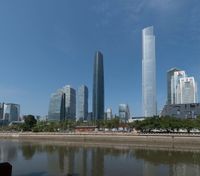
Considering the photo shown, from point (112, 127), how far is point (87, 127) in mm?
16016

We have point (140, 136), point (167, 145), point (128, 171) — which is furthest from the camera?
point (140, 136)

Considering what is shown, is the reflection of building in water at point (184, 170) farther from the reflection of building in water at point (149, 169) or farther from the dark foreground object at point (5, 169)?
the dark foreground object at point (5, 169)

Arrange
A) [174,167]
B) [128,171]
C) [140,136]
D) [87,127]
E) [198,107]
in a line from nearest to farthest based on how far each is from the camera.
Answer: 1. [128,171]
2. [174,167]
3. [140,136]
4. [87,127]
5. [198,107]

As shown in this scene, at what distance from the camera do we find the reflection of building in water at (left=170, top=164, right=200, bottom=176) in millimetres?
37219

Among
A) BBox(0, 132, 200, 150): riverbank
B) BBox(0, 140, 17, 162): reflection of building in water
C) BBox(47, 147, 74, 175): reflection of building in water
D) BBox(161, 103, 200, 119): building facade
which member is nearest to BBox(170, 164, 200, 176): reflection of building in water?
BBox(47, 147, 74, 175): reflection of building in water

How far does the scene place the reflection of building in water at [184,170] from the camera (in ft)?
122

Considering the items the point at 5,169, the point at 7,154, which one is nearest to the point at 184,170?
the point at 5,169

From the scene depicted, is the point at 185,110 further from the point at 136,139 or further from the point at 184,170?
the point at 184,170

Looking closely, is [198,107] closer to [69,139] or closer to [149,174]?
[69,139]

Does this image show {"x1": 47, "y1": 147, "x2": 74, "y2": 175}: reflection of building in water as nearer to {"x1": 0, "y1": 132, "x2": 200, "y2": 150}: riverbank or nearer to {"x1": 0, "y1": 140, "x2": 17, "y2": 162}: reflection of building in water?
{"x1": 0, "y1": 140, "x2": 17, "y2": 162}: reflection of building in water

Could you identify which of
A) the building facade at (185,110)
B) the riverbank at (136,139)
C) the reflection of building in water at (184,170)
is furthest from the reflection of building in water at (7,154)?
the building facade at (185,110)

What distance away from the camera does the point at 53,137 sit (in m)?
113

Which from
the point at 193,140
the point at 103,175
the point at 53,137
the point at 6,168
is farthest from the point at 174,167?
the point at 53,137

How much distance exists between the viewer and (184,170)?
3994 cm
